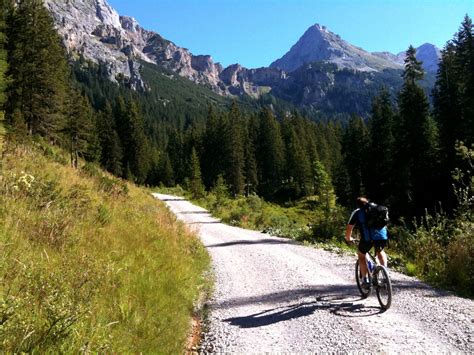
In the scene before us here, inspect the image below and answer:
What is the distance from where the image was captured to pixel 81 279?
16.1 feet

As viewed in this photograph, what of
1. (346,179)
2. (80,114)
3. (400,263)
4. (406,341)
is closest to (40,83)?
(80,114)

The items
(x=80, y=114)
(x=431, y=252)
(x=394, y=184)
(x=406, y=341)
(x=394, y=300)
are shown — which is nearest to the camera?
(x=406, y=341)

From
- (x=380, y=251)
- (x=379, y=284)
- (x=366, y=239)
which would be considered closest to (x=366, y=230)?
(x=366, y=239)

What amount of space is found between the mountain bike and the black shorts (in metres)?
0.25

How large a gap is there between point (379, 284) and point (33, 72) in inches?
1703

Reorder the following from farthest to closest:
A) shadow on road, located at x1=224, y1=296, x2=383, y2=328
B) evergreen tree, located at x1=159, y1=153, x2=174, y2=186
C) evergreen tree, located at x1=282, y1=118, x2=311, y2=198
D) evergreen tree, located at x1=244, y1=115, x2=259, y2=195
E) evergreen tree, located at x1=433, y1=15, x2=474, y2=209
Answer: evergreen tree, located at x1=159, y1=153, x2=174, y2=186 < evergreen tree, located at x1=282, y1=118, x2=311, y2=198 < evergreen tree, located at x1=244, y1=115, x2=259, y2=195 < evergreen tree, located at x1=433, y1=15, x2=474, y2=209 < shadow on road, located at x1=224, y1=296, x2=383, y2=328

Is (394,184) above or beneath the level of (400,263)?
above

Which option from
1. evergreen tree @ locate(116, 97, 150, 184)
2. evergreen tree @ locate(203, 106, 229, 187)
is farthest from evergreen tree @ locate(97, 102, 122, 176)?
evergreen tree @ locate(203, 106, 229, 187)

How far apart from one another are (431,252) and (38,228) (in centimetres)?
976

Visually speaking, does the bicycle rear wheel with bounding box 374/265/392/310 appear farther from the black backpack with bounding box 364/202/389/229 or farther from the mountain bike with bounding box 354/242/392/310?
the black backpack with bounding box 364/202/389/229

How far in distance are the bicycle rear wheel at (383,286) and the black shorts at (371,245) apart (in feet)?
1.41

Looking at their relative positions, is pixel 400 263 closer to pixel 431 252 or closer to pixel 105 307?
pixel 431 252

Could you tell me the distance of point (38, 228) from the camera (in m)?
6.06

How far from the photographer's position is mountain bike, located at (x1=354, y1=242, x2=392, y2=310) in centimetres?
692
